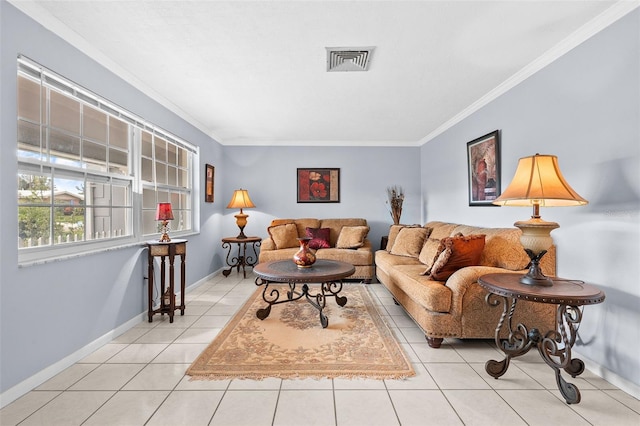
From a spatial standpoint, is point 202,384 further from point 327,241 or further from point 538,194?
point 327,241

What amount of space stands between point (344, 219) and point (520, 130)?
122 inches

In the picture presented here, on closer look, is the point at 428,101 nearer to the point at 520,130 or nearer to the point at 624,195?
the point at 520,130

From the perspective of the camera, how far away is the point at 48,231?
2178 millimetres

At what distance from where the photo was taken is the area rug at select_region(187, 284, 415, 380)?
2115 millimetres

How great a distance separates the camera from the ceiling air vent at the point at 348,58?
8.07 feet

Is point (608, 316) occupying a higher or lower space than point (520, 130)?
lower

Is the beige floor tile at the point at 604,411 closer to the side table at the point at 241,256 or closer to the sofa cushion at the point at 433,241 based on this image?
the sofa cushion at the point at 433,241

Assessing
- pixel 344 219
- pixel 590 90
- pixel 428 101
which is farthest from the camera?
pixel 344 219

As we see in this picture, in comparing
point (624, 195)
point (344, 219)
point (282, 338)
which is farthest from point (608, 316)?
point (344, 219)

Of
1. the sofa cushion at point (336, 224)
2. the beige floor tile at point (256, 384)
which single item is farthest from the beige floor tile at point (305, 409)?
the sofa cushion at point (336, 224)

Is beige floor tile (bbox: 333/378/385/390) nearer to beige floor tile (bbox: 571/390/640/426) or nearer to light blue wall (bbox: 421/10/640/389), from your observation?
beige floor tile (bbox: 571/390/640/426)

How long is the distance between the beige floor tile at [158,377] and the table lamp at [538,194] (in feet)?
7.76

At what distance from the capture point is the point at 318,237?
5.17 metres

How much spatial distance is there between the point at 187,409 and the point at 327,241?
359 cm
